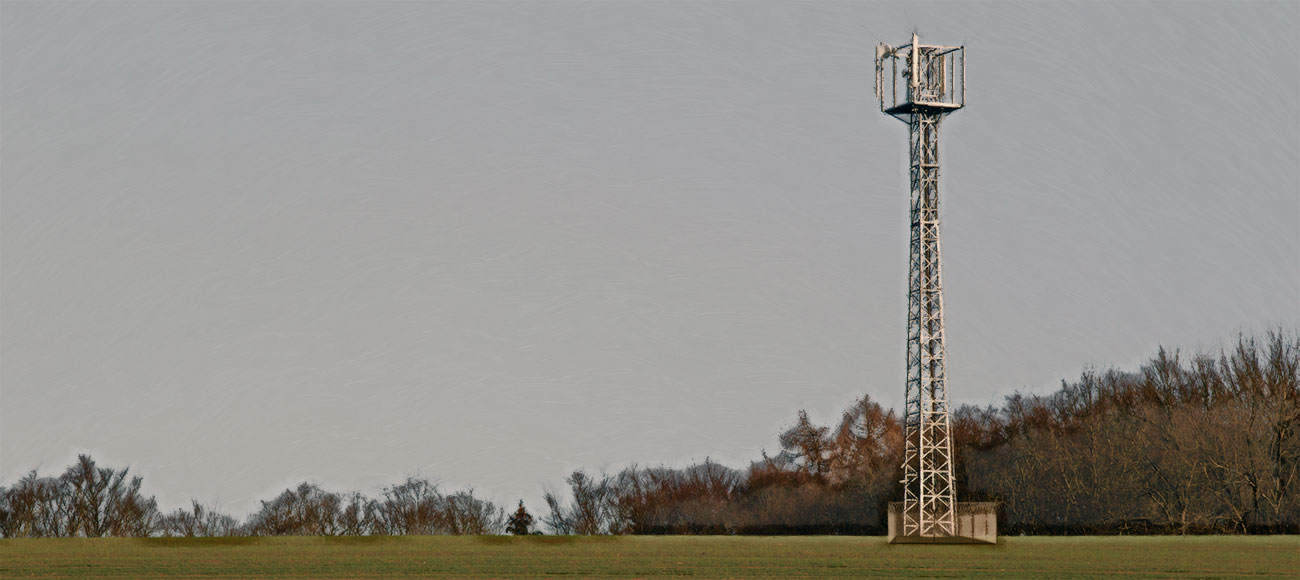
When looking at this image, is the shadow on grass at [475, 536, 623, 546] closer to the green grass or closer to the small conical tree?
the green grass

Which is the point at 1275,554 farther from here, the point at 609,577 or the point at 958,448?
the point at 958,448

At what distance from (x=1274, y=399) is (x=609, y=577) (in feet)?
181

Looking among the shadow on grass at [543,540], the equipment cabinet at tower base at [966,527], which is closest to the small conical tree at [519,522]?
the shadow on grass at [543,540]

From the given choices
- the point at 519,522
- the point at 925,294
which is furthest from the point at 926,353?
the point at 519,522

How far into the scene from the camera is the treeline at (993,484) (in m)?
74.9

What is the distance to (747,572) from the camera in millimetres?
36750

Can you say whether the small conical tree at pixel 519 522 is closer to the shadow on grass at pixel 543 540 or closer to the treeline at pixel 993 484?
the treeline at pixel 993 484

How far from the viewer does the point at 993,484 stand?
85438mm

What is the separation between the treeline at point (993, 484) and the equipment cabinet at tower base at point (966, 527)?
14.1 metres

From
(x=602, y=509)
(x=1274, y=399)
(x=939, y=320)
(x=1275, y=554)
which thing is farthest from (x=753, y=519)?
(x=1275, y=554)

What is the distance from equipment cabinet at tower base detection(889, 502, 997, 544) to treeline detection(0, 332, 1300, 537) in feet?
46.4

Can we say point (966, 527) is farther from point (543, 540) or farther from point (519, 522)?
point (519, 522)

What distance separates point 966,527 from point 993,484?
23422mm

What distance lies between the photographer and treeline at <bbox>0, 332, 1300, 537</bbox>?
74875 mm
